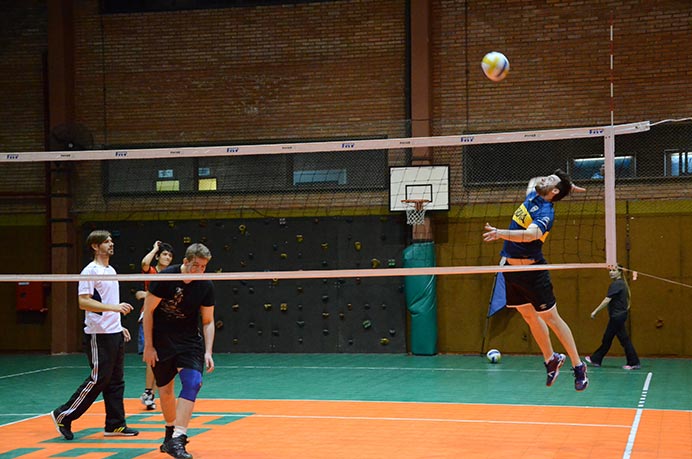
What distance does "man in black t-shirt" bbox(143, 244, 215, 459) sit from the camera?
8.24 metres

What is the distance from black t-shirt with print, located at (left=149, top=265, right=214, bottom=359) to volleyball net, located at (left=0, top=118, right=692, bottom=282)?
10.2 m

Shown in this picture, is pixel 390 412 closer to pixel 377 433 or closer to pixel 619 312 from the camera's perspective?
pixel 377 433

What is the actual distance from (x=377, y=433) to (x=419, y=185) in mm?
10440

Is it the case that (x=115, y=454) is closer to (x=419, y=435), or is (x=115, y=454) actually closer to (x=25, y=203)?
(x=419, y=435)

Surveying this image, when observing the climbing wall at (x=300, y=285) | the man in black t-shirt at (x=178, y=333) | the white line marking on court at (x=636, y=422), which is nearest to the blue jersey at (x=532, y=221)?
the white line marking on court at (x=636, y=422)

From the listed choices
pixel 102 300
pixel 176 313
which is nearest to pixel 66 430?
pixel 102 300

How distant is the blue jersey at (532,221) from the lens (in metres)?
9.07

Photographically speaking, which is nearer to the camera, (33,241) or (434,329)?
(434,329)

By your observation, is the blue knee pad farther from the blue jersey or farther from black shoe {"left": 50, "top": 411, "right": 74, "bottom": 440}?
the blue jersey

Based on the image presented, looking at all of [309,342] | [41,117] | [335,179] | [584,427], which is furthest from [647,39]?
[41,117]

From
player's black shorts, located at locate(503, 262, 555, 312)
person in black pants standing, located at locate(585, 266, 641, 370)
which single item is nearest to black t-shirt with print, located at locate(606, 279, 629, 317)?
person in black pants standing, located at locate(585, 266, 641, 370)

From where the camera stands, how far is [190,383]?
27.3 feet

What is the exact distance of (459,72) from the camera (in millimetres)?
20500

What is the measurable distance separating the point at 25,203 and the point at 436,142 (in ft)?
49.4
